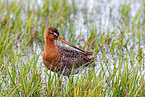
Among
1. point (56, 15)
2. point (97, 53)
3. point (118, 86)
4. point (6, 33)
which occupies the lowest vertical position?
point (118, 86)

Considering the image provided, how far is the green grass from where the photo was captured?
3029 millimetres

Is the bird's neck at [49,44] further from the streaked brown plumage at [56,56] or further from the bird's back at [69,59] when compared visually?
the bird's back at [69,59]

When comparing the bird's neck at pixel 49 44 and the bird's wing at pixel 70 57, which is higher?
the bird's neck at pixel 49 44

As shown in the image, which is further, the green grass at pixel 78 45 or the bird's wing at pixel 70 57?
the bird's wing at pixel 70 57

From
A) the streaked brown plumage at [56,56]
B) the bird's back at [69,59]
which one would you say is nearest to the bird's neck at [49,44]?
the streaked brown plumage at [56,56]

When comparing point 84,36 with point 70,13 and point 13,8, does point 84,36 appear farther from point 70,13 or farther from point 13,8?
point 13,8

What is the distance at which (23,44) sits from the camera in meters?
4.35

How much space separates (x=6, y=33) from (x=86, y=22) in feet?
7.10

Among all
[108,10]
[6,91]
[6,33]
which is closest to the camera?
[6,91]

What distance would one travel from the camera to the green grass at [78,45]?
3.03m

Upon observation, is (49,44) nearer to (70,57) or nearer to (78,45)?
(70,57)

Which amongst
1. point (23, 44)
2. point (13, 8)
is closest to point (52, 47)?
point (23, 44)

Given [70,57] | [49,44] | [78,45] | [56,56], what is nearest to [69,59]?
[70,57]

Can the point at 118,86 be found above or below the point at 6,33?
below
